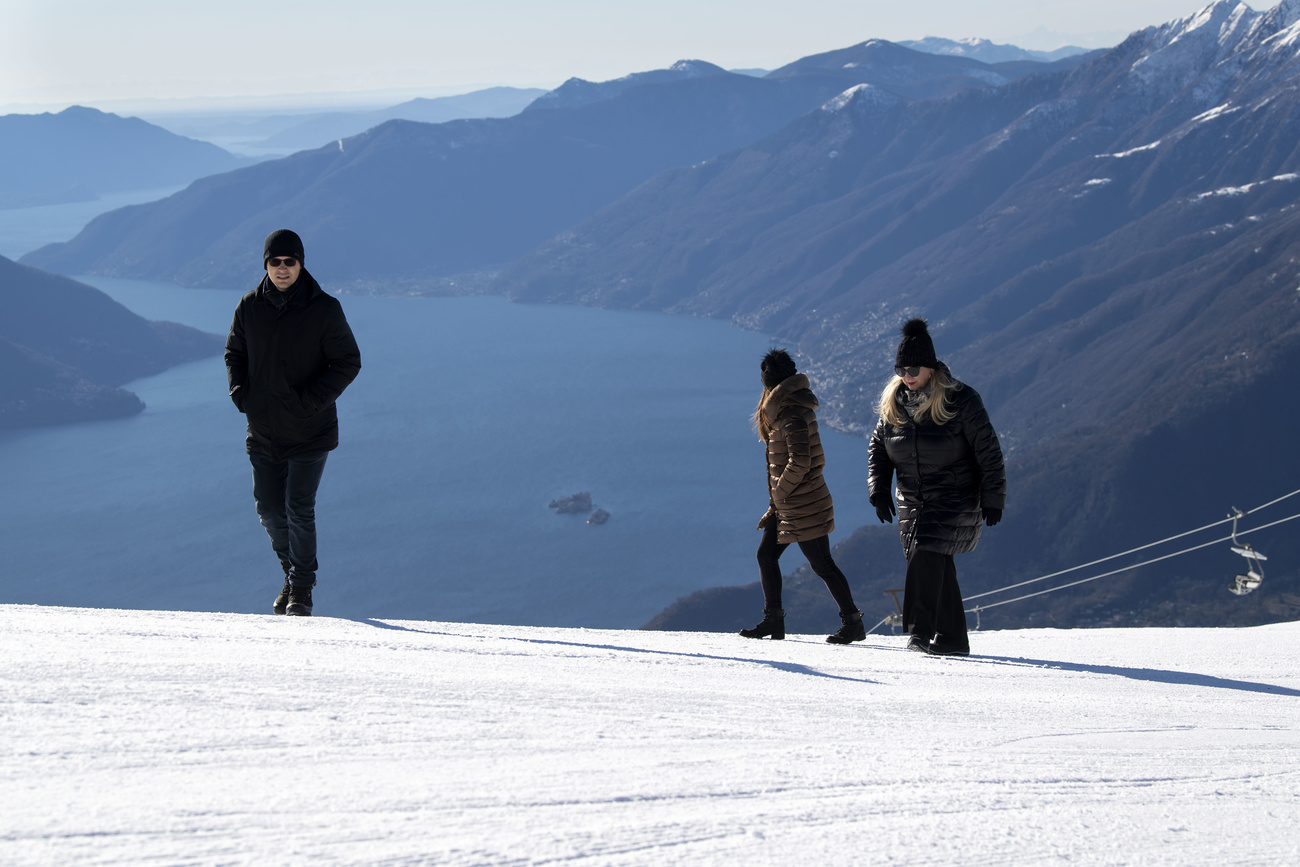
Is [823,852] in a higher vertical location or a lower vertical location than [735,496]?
lower

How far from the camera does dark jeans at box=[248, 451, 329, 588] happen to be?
4.55 metres

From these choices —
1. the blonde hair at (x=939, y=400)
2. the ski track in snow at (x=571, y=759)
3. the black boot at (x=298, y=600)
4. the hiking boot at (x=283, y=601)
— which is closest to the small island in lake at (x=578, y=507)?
the hiking boot at (x=283, y=601)

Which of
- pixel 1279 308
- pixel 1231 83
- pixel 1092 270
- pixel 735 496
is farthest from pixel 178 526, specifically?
pixel 1231 83

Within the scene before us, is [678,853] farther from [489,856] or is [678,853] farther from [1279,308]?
[1279,308]

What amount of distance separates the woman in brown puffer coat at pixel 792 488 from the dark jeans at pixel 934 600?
0.32m

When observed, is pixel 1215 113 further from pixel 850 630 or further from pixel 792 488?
pixel 792 488

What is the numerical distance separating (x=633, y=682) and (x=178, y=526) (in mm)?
94231

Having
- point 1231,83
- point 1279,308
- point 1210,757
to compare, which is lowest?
point 1210,757

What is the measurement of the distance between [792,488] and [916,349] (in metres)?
1.06

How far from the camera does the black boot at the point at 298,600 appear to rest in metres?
4.89

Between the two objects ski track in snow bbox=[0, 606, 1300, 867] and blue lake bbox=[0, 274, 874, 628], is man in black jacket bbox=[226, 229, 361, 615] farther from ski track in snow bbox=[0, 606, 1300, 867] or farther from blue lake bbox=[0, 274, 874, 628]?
blue lake bbox=[0, 274, 874, 628]

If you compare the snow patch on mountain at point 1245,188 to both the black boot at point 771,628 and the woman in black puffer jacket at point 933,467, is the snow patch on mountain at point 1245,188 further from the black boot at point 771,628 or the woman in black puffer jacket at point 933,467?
the woman in black puffer jacket at point 933,467

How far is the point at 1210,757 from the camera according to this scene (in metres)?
2.94

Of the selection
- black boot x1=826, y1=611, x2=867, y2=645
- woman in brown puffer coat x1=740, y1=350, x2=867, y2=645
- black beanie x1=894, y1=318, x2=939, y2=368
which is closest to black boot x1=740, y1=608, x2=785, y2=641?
woman in brown puffer coat x1=740, y1=350, x2=867, y2=645
